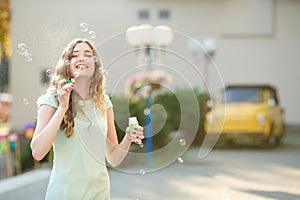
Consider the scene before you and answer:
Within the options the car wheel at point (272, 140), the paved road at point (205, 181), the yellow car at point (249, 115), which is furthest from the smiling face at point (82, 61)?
the car wheel at point (272, 140)

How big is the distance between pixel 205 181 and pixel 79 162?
622 centimetres

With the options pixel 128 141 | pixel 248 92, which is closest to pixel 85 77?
pixel 128 141

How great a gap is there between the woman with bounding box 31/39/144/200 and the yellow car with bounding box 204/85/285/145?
10.6 meters

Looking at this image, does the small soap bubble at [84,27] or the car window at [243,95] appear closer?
the small soap bubble at [84,27]

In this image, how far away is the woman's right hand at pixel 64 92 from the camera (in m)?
2.82

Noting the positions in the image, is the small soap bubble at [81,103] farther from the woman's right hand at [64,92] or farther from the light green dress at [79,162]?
the woman's right hand at [64,92]

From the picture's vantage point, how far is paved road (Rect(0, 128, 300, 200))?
761cm

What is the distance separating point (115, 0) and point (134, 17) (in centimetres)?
85

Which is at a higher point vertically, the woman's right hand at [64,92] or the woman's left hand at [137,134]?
the woman's right hand at [64,92]

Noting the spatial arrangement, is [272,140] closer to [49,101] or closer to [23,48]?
[23,48]

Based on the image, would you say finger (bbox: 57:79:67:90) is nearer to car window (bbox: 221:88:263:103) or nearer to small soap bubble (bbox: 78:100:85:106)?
small soap bubble (bbox: 78:100:85:106)

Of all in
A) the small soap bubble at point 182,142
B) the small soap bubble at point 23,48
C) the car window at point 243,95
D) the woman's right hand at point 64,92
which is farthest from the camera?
the car window at point 243,95

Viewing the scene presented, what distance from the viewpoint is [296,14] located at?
20.7 metres

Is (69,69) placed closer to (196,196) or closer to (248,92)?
(196,196)
